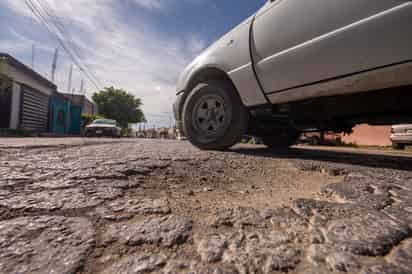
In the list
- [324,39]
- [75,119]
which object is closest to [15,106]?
[75,119]

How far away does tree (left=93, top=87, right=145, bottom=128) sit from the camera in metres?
28.2

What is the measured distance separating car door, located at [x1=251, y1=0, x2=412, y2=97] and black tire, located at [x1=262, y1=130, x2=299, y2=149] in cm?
149

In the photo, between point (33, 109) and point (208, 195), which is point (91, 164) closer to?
point (208, 195)

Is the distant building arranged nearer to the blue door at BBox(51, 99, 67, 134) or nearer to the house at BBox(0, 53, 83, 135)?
the blue door at BBox(51, 99, 67, 134)

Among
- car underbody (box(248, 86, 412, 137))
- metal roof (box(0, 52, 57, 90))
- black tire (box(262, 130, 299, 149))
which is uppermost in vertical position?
metal roof (box(0, 52, 57, 90))

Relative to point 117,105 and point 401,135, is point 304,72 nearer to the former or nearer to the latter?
point 401,135

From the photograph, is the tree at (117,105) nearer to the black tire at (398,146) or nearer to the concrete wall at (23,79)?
the concrete wall at (23,79)

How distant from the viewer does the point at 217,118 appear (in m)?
2.52

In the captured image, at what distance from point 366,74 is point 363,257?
1.42 metres

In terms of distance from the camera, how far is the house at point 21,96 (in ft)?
31.3

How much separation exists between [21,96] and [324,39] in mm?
13550

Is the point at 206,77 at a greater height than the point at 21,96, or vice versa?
the point at 21,96

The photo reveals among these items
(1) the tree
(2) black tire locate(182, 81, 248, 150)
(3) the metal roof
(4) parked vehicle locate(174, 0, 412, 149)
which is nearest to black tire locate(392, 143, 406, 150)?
(4) parked vehicle locate(174, 0, 412, 149)

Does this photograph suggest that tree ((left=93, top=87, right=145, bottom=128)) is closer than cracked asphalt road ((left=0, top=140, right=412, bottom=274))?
No
